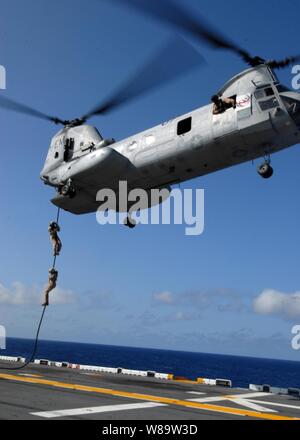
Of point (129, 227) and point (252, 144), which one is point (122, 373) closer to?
point (129, 227)

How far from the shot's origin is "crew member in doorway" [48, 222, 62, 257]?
1734 centimetres

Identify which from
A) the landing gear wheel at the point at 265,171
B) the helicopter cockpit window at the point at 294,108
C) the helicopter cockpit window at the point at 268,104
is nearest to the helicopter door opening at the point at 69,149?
the landing gear wheel at the point at 265,171

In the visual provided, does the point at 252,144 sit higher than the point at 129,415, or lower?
higher

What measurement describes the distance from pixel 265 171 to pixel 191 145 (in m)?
2.99

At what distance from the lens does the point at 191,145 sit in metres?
17.4

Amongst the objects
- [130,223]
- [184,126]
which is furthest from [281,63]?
[130,223]

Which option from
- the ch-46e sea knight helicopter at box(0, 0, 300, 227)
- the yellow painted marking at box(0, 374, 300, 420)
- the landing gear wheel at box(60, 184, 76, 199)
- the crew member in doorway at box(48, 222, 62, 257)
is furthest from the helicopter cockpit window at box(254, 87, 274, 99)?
the yellow painted marking at box(0, 374, 300, 420)

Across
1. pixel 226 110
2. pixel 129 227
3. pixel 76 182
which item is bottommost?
pixel 129 227

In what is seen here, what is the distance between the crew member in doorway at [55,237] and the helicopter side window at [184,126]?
618cm
